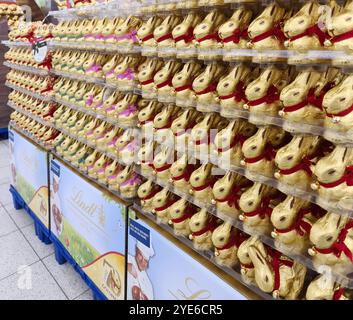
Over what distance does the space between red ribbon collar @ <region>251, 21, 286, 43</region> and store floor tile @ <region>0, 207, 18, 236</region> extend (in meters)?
2.94

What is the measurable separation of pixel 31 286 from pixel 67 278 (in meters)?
0.25

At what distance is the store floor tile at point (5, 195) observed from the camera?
3793 millimetres

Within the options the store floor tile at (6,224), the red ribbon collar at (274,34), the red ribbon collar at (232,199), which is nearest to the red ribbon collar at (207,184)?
the red ribbon collar at (232,199)

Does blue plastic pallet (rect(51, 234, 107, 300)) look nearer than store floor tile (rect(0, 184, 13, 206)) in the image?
Yes

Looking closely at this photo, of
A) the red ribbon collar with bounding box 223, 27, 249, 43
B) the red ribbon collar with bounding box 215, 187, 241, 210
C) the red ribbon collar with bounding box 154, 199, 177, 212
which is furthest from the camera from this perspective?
the red ribbon collar with bounding box 154, 199, 177, 212

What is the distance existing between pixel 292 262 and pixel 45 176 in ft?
7.65

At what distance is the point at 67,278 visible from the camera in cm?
255

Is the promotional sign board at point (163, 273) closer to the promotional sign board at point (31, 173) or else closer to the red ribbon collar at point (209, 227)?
the red ribbon collar at point (209, 227)

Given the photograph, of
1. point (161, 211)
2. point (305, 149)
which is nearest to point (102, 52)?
point (161, 211)

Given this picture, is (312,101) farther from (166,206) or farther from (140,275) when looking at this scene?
(140,275)

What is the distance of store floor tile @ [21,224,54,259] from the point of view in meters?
2.87

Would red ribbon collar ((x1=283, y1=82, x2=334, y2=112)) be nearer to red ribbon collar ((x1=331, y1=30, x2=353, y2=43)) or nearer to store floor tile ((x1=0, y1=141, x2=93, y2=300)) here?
red ribbon collar ((x1=331, y1=30, x2=353, y2=43))

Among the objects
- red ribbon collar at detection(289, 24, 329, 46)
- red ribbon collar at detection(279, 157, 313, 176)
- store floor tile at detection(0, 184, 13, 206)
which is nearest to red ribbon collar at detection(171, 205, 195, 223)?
red ribbon collar at detection(279, 157, 313, 176)

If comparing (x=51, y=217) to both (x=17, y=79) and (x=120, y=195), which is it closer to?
(x=120, y=195)
